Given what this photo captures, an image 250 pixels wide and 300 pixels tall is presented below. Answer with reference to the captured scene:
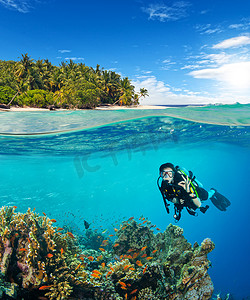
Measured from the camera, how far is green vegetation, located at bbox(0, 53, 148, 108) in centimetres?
1439

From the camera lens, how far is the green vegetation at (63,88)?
47.2 feet

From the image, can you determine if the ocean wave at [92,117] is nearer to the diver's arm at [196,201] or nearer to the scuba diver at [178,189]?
the scuba diver at [178,189]

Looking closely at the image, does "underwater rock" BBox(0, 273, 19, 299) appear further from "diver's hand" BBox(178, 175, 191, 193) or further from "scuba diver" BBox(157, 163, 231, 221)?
"diver's hand" BBox(178, 175, 191, 193)

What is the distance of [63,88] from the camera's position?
69.3 feet

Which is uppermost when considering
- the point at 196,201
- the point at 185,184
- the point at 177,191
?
the point at 185,184

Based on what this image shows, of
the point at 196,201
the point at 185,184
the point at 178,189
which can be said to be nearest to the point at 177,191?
the point at 178,189

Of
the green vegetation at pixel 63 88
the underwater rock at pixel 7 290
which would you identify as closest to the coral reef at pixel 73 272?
the underwater rock at pixel 7 290

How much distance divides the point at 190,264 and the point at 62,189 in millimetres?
67226

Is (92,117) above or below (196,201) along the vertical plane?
above

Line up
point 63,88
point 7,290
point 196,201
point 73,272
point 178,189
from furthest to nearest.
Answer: point 63,88 < point 73,272 < point 178,189 < point 196,201 < point 7,290

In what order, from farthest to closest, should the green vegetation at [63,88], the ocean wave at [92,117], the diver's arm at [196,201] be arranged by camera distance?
the green vegetation at [63,88] < the ocean wave at [92,117] < the diver's arm at [196,201]

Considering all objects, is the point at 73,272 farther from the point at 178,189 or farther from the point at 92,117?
the point at 92,117

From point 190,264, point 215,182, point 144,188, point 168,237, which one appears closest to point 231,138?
point 168,237

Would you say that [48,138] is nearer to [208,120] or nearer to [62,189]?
[208,120]
